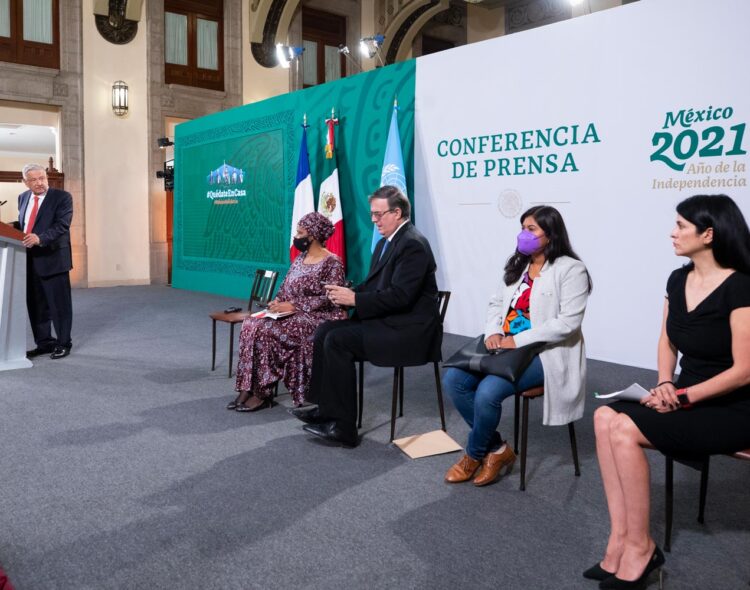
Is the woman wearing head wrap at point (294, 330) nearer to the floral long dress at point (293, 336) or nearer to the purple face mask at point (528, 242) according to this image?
the floral long dress at point (293, 336)

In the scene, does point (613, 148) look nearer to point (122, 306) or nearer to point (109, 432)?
point (109, 432)

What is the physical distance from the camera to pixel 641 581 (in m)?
1.93

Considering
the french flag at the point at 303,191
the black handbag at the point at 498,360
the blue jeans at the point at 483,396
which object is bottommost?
the blue jeans at the point at 483,396

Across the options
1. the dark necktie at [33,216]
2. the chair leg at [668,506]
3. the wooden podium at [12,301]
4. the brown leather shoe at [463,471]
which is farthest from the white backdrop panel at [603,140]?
the wooden podium at [12,301]

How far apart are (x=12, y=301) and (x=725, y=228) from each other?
458cm

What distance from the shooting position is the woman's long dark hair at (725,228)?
6.77 ft

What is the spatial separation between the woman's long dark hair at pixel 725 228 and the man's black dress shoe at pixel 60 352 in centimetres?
465

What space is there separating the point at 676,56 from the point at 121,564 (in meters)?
4.54

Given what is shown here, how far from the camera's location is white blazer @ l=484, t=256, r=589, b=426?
2.71 metres

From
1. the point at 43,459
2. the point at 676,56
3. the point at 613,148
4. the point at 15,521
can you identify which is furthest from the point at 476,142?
the point at 15,521

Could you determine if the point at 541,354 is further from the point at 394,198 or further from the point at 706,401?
the point at 394,198

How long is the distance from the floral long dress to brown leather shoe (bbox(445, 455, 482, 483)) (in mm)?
1292

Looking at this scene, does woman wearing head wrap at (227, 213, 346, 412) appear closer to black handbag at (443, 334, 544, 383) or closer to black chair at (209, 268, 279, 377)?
black chair at (209, 268, 279, 377)

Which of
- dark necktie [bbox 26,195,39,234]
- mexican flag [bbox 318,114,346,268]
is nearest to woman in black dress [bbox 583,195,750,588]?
dark necktie [bbox 26,195,39,234]
